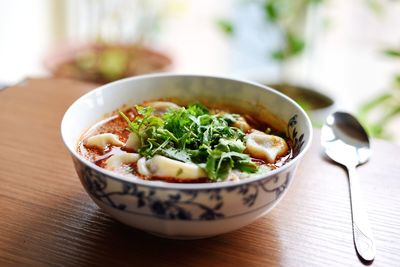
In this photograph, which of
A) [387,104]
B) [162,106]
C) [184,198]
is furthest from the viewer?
[387,104]

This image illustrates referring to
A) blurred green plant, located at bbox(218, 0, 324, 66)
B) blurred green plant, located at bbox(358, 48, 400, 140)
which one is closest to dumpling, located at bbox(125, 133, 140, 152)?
blurred green plant, located at bbox(358, 48, 400, 140)

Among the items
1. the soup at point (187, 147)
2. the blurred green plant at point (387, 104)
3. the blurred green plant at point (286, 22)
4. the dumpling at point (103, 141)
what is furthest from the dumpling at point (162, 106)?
the blurred green plant at point (286, 22)

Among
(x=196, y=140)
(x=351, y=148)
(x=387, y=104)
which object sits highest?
(x=196, y=140)

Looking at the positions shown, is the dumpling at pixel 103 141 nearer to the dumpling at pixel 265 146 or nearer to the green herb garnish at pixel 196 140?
the green herb garnish at pixel 196 140

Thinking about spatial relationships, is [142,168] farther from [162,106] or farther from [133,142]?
[162,106]

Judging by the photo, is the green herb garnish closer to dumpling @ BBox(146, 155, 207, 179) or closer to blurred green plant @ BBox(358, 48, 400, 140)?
dumpling @ BBox(146, 155, 207, 179)

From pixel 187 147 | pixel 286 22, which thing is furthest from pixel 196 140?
pixel 286 22

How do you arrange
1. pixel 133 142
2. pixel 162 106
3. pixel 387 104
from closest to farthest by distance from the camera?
pixel 133 142 < pixel 162 106 < pixel 387 104
